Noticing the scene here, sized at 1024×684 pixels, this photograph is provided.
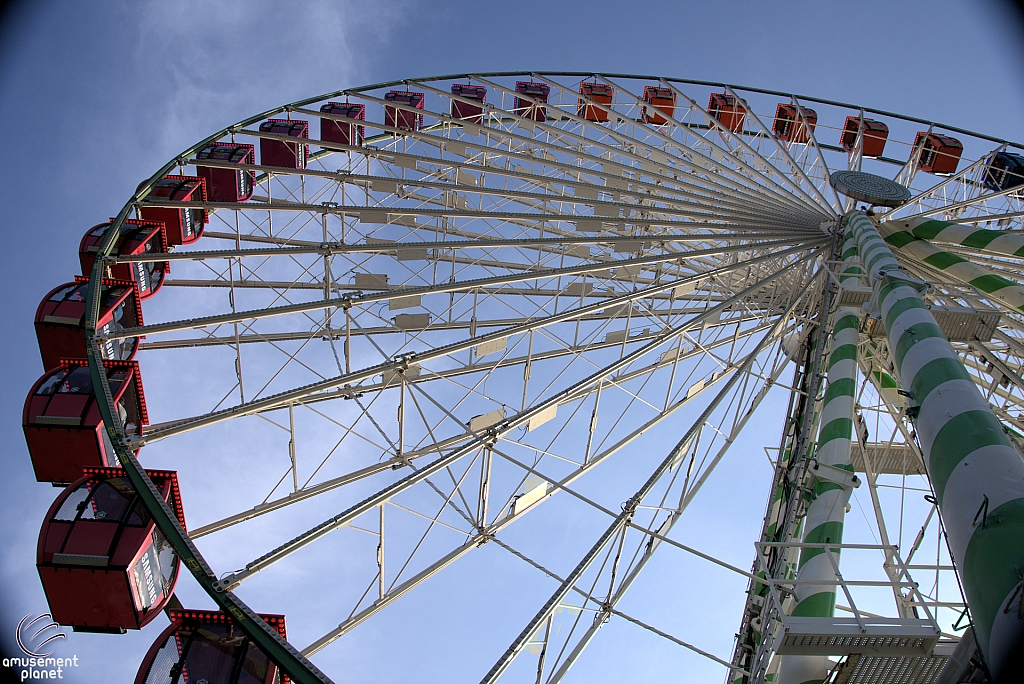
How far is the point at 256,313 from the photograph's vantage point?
1097cm

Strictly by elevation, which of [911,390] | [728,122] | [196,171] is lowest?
[911,390]

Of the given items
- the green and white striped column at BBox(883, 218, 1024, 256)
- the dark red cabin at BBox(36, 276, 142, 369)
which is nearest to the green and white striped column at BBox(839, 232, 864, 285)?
the green and white striped column at BBox(883, 218, 1024, 256)

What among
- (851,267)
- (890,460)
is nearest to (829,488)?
(851,267)

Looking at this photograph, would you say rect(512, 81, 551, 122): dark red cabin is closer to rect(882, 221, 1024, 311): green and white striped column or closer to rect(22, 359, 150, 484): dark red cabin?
rect(882, 221, 1024, 311): green and white striped column

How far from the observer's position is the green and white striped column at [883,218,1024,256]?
1323 cm

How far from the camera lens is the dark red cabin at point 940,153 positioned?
A: 24.9m

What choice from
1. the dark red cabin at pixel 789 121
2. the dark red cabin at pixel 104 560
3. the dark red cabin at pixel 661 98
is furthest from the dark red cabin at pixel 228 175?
the dark red cabin at pixel 789 121

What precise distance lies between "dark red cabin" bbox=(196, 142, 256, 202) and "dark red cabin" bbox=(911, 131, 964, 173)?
2081cm

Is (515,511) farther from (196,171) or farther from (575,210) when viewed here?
(196,171)

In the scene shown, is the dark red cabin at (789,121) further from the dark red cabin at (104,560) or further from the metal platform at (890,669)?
the dark red cabin at (104,560)

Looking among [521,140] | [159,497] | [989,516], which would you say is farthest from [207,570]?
[521,140]

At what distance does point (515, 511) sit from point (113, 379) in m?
6.24

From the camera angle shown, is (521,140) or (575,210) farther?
(575,210)

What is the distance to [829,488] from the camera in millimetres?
10484
